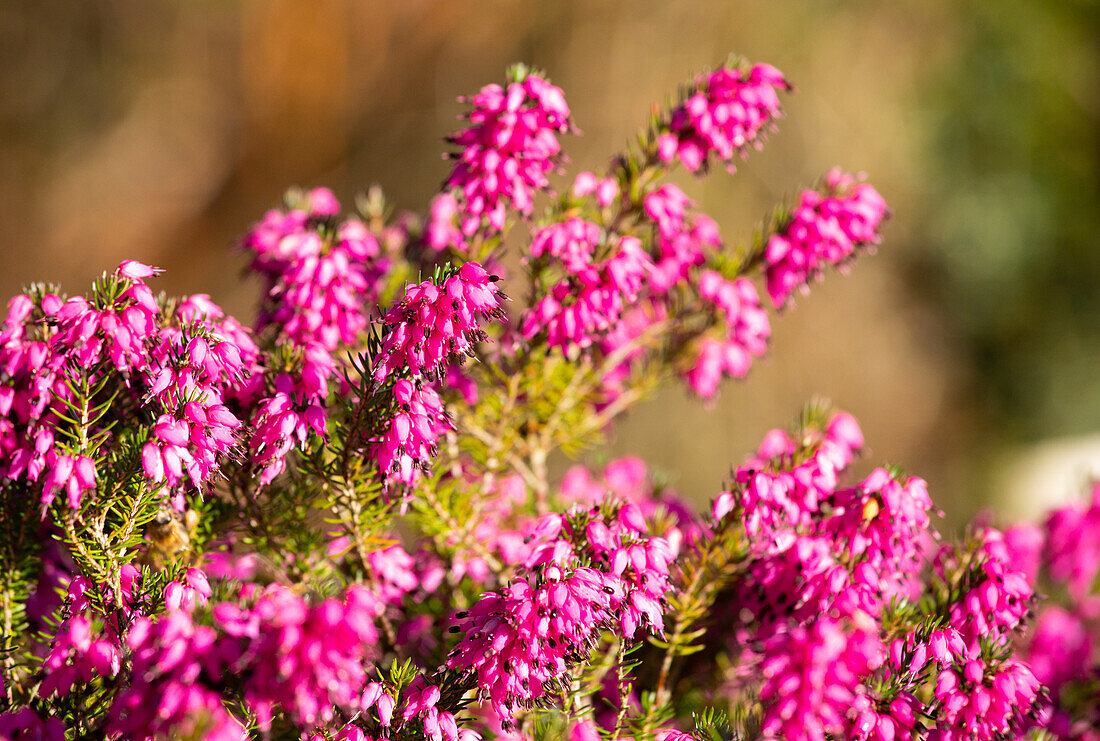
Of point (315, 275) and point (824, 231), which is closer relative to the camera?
point (315, 275)

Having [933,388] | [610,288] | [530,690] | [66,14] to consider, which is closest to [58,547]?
[530,690]

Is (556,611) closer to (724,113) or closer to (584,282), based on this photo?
(584,282)

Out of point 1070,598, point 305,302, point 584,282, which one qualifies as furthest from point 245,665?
point 1070,598

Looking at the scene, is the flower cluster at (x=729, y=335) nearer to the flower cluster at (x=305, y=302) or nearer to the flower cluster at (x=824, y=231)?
the flower cluster at (x=824, y=231)

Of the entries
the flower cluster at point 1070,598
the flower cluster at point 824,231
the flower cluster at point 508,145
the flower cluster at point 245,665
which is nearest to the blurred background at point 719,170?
the flower cluster at point 1070,598

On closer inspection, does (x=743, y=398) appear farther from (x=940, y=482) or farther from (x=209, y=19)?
(x=209, y=19)

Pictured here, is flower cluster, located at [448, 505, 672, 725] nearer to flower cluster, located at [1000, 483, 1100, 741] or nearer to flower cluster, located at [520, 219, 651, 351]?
flower cluster, located at [520, 219, 651, 351]

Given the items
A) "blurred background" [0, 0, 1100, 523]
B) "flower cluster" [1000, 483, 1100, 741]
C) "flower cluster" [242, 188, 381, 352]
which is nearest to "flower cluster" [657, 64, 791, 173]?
"flower cluster" [242, 188, 381, 352]
